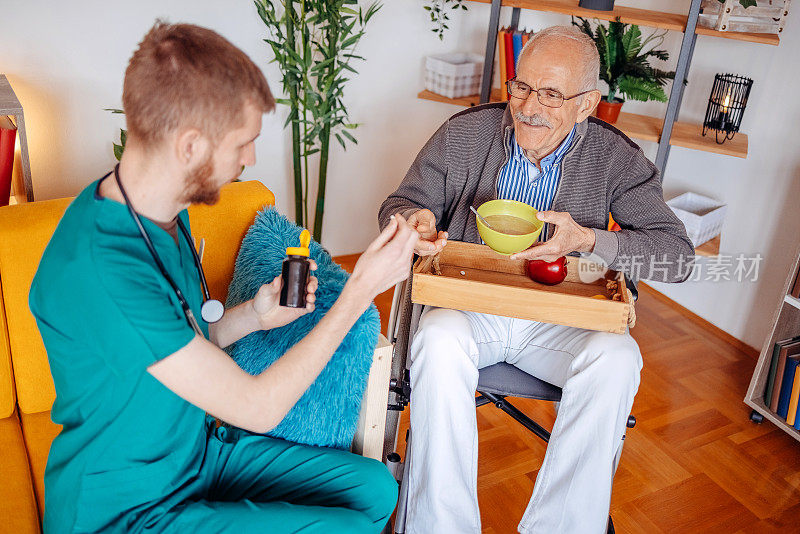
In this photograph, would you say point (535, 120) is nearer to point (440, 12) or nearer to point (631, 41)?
point (631, 41)

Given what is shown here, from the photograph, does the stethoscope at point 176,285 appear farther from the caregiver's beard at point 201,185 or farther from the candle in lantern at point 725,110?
the candle in lantern at point 725,110

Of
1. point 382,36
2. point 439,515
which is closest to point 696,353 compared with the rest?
point 439,515

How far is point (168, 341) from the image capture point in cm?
100

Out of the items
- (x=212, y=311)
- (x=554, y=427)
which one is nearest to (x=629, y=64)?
(x=554, y=427)

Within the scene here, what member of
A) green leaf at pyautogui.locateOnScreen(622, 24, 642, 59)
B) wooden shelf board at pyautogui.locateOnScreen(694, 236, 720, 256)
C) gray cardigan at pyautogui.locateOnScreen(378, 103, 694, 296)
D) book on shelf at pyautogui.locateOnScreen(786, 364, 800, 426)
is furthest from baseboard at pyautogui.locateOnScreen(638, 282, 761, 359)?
gray cardigan at pyautogui.locateOnScreen(378, 103, 694, 296)

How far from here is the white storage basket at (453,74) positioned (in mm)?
2867

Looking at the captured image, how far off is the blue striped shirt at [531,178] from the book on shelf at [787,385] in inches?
42.0

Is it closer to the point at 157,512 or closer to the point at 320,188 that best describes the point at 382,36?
the point at 320,188

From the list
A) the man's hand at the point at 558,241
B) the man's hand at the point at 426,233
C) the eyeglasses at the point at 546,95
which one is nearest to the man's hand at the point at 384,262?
the man's hand at the point at 426,233

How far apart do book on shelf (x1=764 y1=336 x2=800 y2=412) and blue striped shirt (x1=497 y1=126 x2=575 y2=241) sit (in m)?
1.08

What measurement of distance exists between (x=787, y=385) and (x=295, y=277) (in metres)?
1.85

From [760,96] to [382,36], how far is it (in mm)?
1501

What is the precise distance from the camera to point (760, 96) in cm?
267

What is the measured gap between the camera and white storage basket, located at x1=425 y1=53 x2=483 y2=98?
9.41ft
